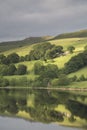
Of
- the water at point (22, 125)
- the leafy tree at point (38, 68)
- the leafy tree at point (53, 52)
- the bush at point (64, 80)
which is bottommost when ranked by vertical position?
the bush at point (64, 80)

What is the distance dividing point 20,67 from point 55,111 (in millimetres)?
99572

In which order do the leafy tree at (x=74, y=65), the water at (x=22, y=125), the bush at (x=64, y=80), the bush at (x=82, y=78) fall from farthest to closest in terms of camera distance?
the leafy tree at (x=74, y=65) < the bush at (x=64, y=80) < the bush at (x=82, y=78) < the water at (x=22, y=125)

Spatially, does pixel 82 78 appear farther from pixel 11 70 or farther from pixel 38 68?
pixel 11 70

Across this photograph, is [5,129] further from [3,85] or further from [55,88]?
[3,85]

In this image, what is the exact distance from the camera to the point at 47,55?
614ft

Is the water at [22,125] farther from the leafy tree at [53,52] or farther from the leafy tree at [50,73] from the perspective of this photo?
the leafy tree at [53,52]

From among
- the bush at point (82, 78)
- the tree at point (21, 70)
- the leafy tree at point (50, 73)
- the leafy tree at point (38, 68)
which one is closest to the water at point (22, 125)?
the bush at point (82, 78)

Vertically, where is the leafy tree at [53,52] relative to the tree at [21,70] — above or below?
above

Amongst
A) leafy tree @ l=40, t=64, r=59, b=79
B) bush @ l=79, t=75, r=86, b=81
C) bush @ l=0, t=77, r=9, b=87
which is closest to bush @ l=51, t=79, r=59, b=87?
leafy tree @ l=40, t=64, r=59, b=79

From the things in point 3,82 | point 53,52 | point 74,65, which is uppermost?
point 53,52

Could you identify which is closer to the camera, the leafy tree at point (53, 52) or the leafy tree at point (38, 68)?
the leafy tree at point (38, 68)

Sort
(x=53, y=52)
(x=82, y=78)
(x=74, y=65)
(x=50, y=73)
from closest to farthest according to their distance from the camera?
1. (x=82, y=78)
2. (x=74, y=65)
3. (x=50, y=73)
4. (x=53, y=52)

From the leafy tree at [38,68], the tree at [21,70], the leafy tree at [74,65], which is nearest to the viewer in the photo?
the leafy tree at [74,65]

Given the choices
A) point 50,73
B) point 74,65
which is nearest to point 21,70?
point 50,73
